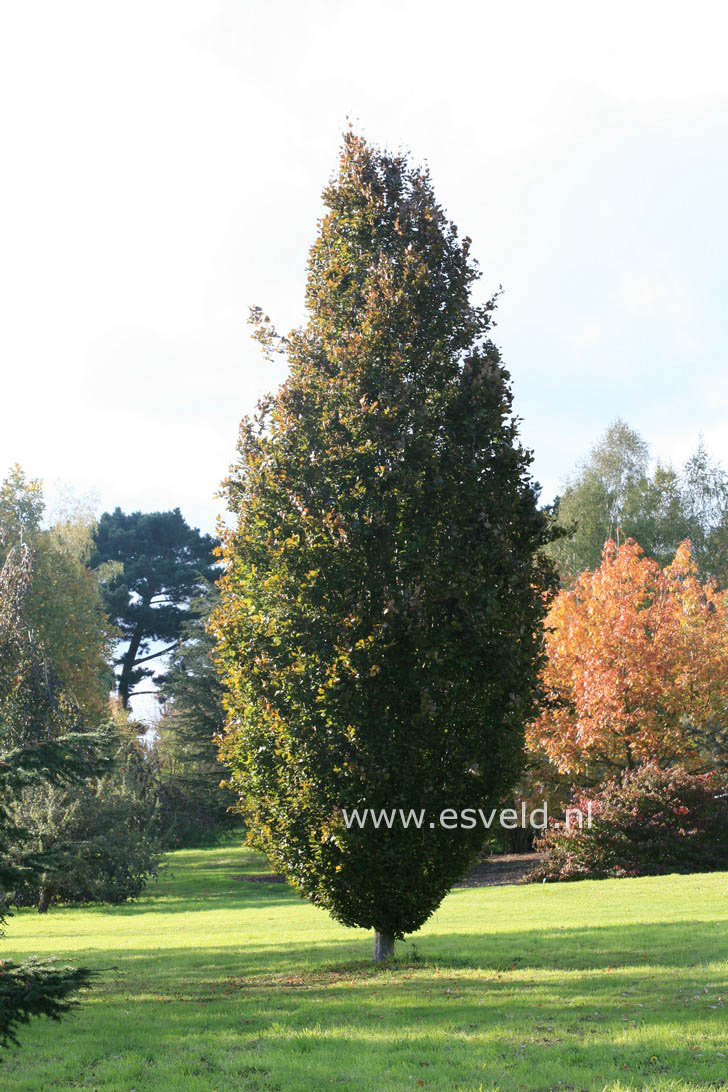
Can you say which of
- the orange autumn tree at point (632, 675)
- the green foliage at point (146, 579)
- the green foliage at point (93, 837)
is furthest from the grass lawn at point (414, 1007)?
the green foliage at point (146, 579)

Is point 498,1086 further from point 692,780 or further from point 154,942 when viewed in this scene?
point 692,780

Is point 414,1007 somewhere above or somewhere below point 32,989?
below

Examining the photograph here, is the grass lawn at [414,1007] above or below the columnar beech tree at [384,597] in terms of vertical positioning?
below

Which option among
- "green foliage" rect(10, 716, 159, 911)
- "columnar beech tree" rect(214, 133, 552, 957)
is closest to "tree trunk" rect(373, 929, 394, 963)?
"columnar beech tree" rect(214, 133, 552, 957)

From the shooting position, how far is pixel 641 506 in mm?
43156

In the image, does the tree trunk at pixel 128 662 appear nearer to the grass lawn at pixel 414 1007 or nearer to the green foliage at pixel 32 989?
the grass lawn at pixel 414 1007

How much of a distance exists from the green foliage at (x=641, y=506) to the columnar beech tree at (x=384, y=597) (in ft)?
95.4

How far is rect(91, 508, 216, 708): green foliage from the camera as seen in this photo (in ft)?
180

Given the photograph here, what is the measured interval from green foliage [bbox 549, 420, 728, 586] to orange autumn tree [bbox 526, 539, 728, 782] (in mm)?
13806

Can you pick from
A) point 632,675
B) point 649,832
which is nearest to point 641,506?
point 632,675

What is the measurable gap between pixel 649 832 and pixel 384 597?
48.5ft

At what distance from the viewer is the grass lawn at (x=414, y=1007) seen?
6.98 m

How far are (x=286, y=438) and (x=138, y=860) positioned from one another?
15.9 m

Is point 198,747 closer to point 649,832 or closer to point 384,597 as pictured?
point 649,832
